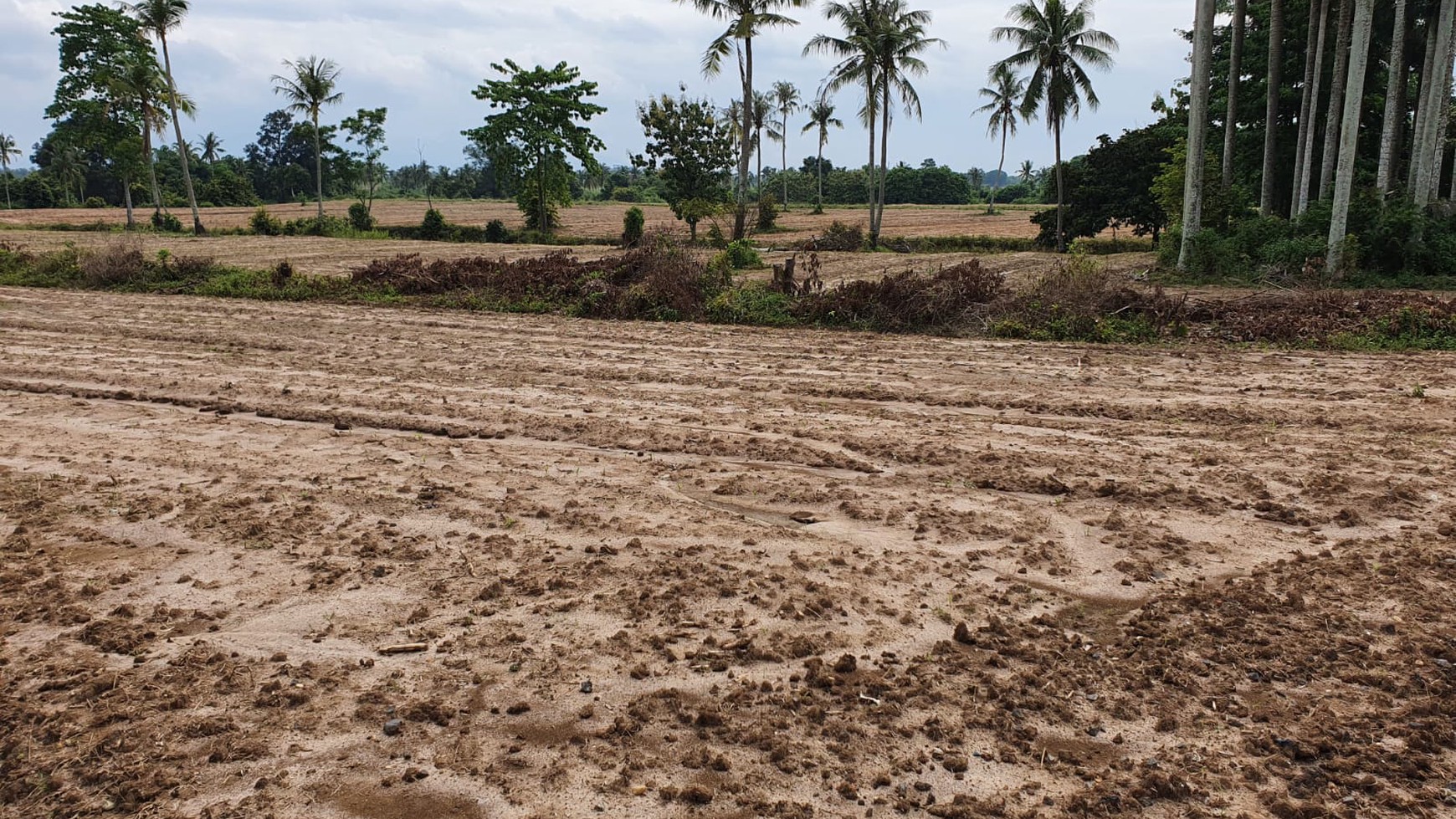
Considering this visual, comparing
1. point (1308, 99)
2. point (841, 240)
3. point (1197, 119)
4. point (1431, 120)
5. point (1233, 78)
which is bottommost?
point (841, 240)

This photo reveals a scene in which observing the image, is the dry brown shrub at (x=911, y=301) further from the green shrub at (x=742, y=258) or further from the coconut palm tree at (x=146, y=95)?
the coconut palm tree at (x=146, y=95)

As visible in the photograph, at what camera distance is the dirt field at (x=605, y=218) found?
43.0 metres

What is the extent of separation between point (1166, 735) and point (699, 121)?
4301 centimetres

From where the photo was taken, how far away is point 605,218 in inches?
2142

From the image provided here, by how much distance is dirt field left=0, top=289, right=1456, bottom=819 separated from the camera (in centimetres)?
276

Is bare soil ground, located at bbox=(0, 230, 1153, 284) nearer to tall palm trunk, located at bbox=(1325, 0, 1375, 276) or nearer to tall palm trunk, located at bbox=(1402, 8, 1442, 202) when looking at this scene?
tall palm trunk, located at bbox=(1325, 0, 1375, 276)

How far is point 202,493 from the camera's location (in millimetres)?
5277

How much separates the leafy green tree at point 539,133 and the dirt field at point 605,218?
2580 mm

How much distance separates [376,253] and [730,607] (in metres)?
29.1

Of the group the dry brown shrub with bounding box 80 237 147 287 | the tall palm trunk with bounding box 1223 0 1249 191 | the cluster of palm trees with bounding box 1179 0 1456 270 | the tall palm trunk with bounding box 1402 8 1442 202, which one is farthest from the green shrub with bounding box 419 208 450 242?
the tall palm trunk with bounding box 1402 8 1442 202

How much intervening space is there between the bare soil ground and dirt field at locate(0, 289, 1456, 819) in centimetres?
1378

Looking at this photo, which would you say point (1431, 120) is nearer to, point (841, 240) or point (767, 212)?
point (841, 240)

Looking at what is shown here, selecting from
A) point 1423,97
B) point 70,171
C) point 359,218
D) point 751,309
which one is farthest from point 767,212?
point 70,171

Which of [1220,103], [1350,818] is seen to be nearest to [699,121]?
[1220,103]
